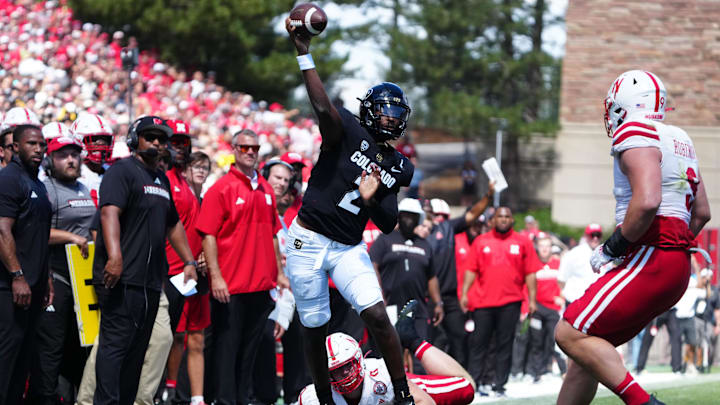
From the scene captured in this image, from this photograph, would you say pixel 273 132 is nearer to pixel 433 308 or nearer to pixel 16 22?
pixel 16 22

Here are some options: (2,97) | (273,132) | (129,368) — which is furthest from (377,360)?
(273,132)

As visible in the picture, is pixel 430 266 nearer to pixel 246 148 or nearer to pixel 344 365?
pixel 246 148

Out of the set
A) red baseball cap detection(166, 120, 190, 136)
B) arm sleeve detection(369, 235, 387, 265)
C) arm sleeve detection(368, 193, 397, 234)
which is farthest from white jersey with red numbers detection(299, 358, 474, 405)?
arm sleeve detection(369, 235, 387, 265)

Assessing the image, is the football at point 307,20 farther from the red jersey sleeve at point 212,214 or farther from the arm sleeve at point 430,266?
the arm sleeve at point 430,266

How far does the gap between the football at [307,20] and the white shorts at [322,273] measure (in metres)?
1.16

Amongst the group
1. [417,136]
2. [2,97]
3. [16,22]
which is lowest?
[417,136]

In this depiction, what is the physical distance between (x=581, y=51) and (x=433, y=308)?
22.0 m

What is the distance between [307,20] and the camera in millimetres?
5391

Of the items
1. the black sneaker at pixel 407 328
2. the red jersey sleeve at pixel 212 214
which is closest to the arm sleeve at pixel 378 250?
the red jersey sleeve at pixel 212 214

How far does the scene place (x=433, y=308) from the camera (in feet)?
35.7

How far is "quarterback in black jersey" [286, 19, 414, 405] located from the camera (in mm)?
5699

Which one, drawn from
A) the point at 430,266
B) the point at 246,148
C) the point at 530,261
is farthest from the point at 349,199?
the point at 530,261

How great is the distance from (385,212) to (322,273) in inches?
20.2

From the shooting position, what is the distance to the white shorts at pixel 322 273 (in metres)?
5.74
